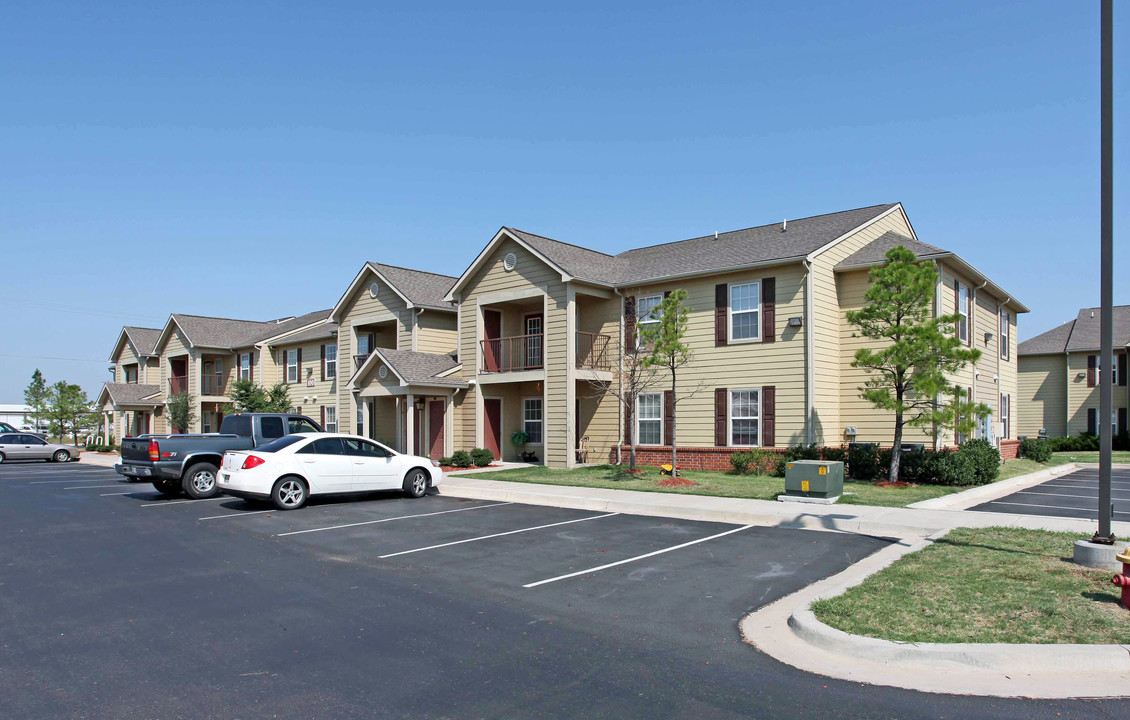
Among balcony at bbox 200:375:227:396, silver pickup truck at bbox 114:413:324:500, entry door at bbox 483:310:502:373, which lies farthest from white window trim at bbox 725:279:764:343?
balcony at bbox 200:375:227:396

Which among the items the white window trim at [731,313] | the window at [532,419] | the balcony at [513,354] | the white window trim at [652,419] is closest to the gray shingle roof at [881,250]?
the white window trim at [731,313]

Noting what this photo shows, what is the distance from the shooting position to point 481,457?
25.0 m

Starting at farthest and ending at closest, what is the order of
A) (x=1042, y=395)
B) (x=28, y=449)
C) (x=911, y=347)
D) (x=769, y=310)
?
(x=1042, y=395) < (x=28, y=449) < (x=769, y=310) < (x=911, y=347)

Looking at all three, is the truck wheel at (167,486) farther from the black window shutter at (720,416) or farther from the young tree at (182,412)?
the young tree at (182,412)

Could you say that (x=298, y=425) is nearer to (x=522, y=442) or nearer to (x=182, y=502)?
(x=182, y=502)

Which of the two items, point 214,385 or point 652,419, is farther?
point 214,385

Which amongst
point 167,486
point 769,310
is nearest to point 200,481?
point 167,486

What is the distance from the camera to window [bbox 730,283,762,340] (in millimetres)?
21938

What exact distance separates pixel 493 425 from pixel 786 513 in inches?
589

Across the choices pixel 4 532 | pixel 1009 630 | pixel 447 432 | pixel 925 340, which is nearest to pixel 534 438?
pixel 447 432

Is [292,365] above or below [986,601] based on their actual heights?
above

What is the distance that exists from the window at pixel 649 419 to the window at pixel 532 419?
4077mm

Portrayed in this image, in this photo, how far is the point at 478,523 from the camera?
44.7ft

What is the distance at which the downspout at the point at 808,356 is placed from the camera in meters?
20.5
